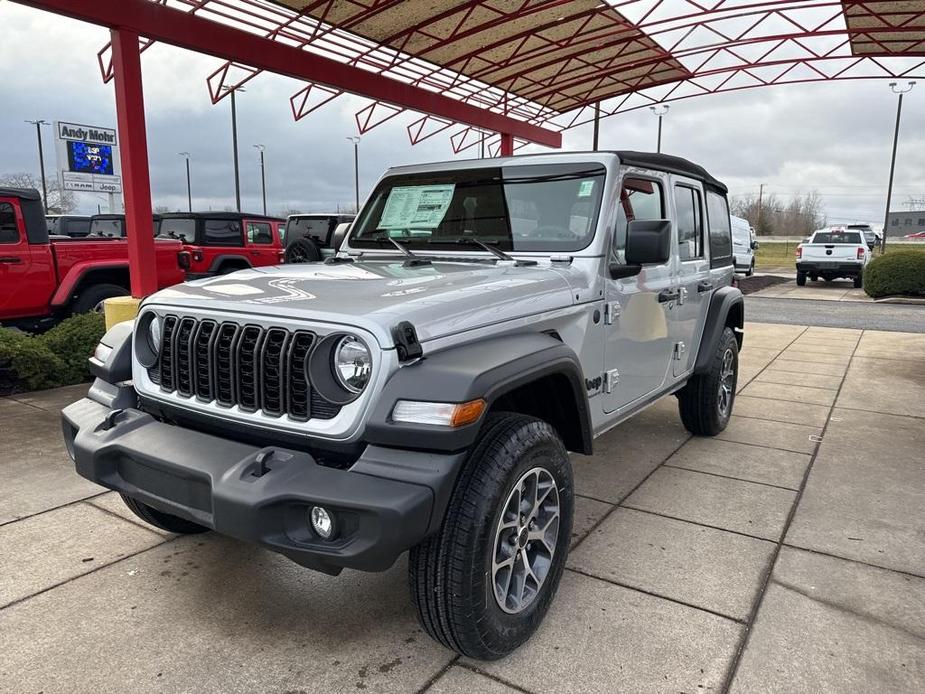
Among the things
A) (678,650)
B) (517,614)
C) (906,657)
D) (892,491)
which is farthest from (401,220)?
(892,491)

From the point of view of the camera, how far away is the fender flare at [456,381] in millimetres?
2131

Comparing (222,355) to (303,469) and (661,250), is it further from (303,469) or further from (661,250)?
(661,250)

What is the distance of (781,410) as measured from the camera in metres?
6.23

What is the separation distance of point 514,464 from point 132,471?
1.40m

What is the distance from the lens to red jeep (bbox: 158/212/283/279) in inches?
515

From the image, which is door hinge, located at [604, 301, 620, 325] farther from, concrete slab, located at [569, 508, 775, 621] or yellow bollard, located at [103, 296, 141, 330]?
yellow bollard, located at [103, 296, 141, 330]

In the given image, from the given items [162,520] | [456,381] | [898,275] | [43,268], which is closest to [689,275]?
[456,381]

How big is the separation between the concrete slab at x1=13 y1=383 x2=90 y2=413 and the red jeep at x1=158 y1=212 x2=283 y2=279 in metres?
6.39

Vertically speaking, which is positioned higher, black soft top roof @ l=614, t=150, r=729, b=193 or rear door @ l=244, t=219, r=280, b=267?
black soft top roof @ l=614, t=150, r=729, b=193

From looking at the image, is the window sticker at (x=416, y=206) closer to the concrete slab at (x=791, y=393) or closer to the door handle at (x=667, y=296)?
the door handle at (x=667, y=296)

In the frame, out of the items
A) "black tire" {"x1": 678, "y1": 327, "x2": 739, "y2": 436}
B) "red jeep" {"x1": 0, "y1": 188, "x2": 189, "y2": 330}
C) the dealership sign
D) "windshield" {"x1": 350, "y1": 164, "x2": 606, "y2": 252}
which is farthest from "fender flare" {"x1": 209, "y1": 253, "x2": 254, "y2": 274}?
"black tire" {"x1": 678, "y1": 327, "x2": 739, "y2": 436}

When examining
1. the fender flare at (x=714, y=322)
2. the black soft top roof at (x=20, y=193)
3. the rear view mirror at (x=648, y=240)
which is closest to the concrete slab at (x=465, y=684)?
the rear view mirror at (x=648, y=240)

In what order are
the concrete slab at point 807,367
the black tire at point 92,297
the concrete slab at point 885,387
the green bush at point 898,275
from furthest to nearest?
the green bush at point 898,275 → the black tire at point 92,297 → the concrete slab at point 807,367 → the concrete slab at point 885,387

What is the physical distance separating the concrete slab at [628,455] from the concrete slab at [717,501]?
0.44ft
